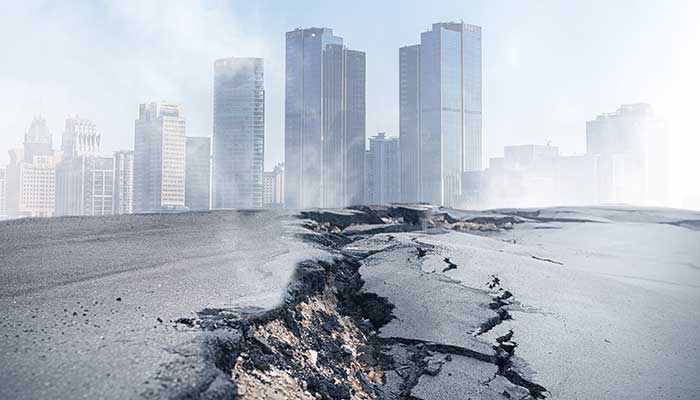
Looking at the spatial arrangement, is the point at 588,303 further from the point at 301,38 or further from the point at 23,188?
the point at 301,38

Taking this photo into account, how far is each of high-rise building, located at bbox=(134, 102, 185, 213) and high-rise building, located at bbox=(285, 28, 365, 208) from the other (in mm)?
28549

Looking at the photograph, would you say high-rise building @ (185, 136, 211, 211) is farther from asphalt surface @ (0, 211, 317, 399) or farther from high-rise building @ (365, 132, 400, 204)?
asphalt surface @ (0, 211, 317, 399)

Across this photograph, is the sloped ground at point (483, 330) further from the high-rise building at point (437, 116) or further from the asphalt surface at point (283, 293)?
the high-rise building at point (437, 116)

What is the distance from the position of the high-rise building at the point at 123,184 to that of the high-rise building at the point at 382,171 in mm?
39698

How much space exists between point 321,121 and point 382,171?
1265 cm

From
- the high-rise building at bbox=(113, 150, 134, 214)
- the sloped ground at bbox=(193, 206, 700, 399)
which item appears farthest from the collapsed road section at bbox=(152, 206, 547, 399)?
the high-rise building at bbox=(113, 150, 134, 214)

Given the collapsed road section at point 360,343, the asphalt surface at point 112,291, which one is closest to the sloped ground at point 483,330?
the collapsed road section at point 360,343

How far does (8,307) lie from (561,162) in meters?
62.7

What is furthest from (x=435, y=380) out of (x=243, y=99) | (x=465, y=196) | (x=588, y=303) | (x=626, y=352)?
(x=465, y=196)

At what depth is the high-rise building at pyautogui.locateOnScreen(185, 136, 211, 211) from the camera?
49469 millimetres

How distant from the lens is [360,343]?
304cm

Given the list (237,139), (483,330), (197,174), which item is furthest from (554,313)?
(237,139)

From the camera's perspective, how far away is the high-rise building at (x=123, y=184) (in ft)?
148

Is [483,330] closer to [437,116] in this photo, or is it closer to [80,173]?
[80,173]
